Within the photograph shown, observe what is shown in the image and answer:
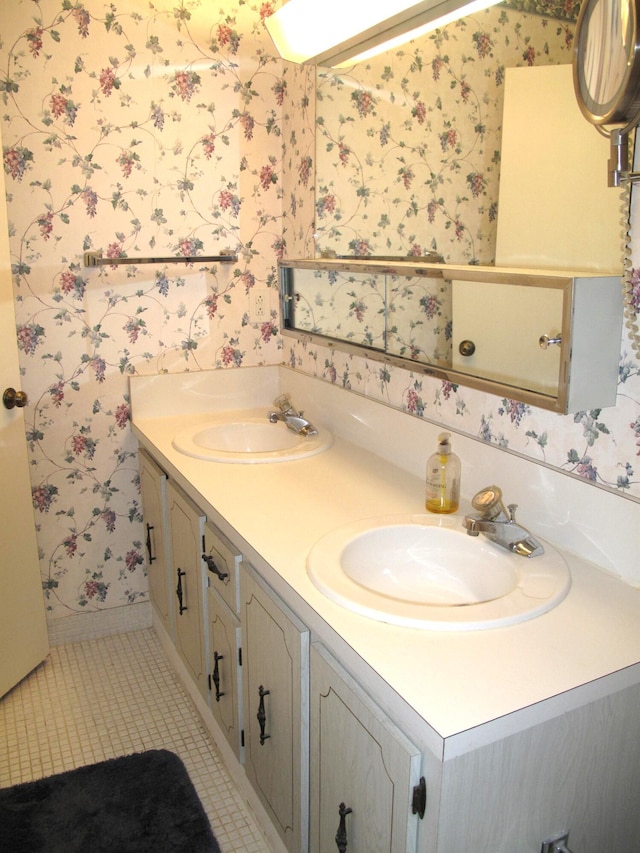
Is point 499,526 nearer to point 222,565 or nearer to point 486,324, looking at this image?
point 486,324

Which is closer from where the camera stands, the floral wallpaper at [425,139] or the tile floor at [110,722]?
the floral wallpaper at [425,139]

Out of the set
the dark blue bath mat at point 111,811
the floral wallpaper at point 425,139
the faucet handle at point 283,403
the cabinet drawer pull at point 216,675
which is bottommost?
the dark blue bath mat at point 111,811

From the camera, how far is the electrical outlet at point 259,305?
98.3 inches

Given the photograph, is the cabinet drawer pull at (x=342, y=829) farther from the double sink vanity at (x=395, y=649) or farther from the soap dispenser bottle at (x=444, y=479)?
the soap dispenser bottle at (x=444, y=479)

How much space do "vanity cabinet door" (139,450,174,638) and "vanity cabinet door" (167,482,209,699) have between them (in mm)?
67

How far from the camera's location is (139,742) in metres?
2.04

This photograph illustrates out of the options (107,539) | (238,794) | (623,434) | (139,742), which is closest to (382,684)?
(623,434)

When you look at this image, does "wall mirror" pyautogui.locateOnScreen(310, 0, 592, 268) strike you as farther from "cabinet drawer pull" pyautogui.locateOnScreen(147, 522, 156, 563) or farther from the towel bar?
"cabinet drawer pull" pyautogui.locateOnScreen(147, 522, 156, 563)

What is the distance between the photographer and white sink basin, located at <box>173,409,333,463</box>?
2029 mm

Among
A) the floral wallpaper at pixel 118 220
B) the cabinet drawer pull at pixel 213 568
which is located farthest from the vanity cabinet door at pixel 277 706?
the floral wallpaper at pixel 118 220

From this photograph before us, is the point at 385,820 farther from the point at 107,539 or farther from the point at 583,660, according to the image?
the point at 107,539

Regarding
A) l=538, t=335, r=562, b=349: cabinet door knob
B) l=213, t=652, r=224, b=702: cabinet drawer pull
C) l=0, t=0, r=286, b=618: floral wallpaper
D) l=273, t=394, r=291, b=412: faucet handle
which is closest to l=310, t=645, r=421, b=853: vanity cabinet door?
l=213, t=652, r=224, b=702: cabinet drawer pull

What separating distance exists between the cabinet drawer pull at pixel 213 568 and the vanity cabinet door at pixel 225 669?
0.29ft

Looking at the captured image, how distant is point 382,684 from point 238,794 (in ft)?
3.57
